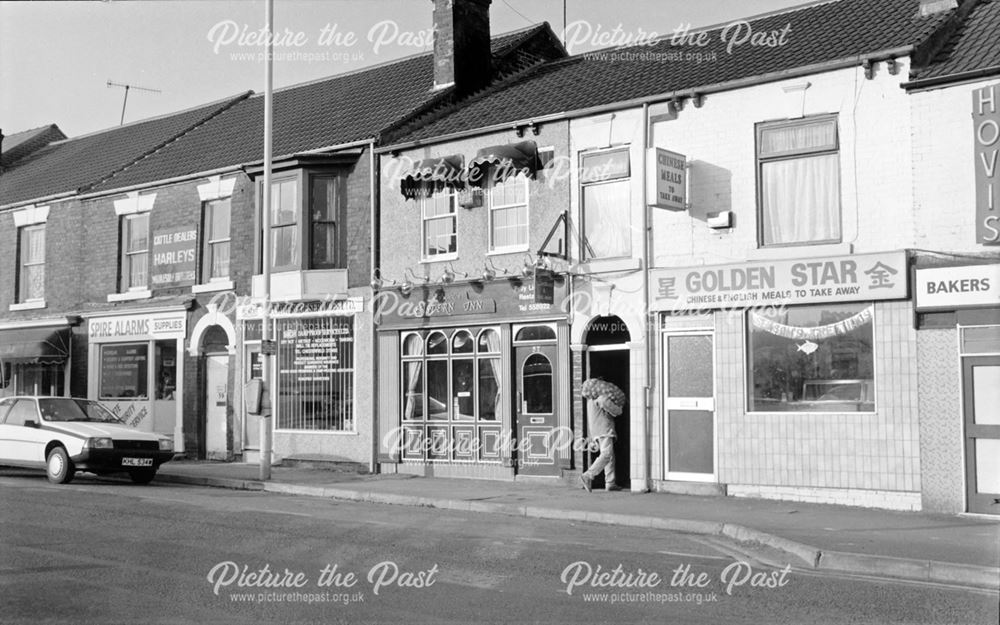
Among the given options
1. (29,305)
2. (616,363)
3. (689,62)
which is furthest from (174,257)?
(689,62)

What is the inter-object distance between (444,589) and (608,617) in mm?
1614

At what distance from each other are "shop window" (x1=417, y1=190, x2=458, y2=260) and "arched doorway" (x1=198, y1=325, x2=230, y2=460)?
608 centimetres

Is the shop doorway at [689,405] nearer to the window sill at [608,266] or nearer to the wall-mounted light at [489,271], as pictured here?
the window sill at [608,266]

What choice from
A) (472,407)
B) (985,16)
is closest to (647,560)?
(472,407)

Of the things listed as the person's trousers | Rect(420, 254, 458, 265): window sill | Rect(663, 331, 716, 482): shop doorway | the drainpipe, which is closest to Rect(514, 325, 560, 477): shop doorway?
the person's trousers

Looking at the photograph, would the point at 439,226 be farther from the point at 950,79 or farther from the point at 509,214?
the point at 950,79

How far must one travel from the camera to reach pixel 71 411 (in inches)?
741

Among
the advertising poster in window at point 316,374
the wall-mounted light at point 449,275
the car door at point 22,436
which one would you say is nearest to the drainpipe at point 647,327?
the wall-mounted light at point 449,275

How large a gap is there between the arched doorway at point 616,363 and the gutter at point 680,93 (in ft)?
11.8

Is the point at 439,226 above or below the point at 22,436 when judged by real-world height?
above

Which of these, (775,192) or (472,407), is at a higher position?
(775,192)

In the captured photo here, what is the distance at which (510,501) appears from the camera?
50.2ft

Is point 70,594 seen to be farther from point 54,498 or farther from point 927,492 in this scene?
point 927,492

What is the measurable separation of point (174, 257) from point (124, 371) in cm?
334
